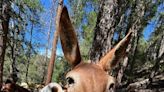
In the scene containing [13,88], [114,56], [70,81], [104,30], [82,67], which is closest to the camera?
[70,81]

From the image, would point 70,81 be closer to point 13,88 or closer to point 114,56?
point 114,56

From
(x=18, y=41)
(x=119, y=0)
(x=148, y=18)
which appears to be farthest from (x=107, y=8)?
(x=148, y=18)

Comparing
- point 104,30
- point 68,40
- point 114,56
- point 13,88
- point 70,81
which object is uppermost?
point 104,30

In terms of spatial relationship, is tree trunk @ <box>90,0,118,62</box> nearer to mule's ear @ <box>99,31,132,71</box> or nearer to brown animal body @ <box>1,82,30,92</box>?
brown animal body @ <box>1,82,30,92</box>

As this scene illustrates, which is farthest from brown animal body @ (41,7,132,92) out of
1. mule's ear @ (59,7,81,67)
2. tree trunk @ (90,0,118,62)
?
tree trunk @ (90,0,118,62)

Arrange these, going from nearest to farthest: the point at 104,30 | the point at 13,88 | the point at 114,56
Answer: the point at 114,56
the point at 13,88
the point at 104,30

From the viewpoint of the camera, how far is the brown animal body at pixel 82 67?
2.46 meters

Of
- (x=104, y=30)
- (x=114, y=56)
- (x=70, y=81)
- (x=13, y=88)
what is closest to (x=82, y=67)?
(x=70, y=81)

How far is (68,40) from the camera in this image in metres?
2.82

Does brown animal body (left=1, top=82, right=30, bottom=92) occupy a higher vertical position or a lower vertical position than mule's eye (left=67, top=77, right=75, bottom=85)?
lower

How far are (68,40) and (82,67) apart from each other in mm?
265

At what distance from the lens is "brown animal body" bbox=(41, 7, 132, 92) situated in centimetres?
246

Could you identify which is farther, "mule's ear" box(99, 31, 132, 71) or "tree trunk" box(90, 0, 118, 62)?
"tree trunk" box(90, 0, 118, 62)

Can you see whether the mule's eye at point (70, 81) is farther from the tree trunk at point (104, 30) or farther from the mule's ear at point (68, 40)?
the tree trunk at point (104, 30)
